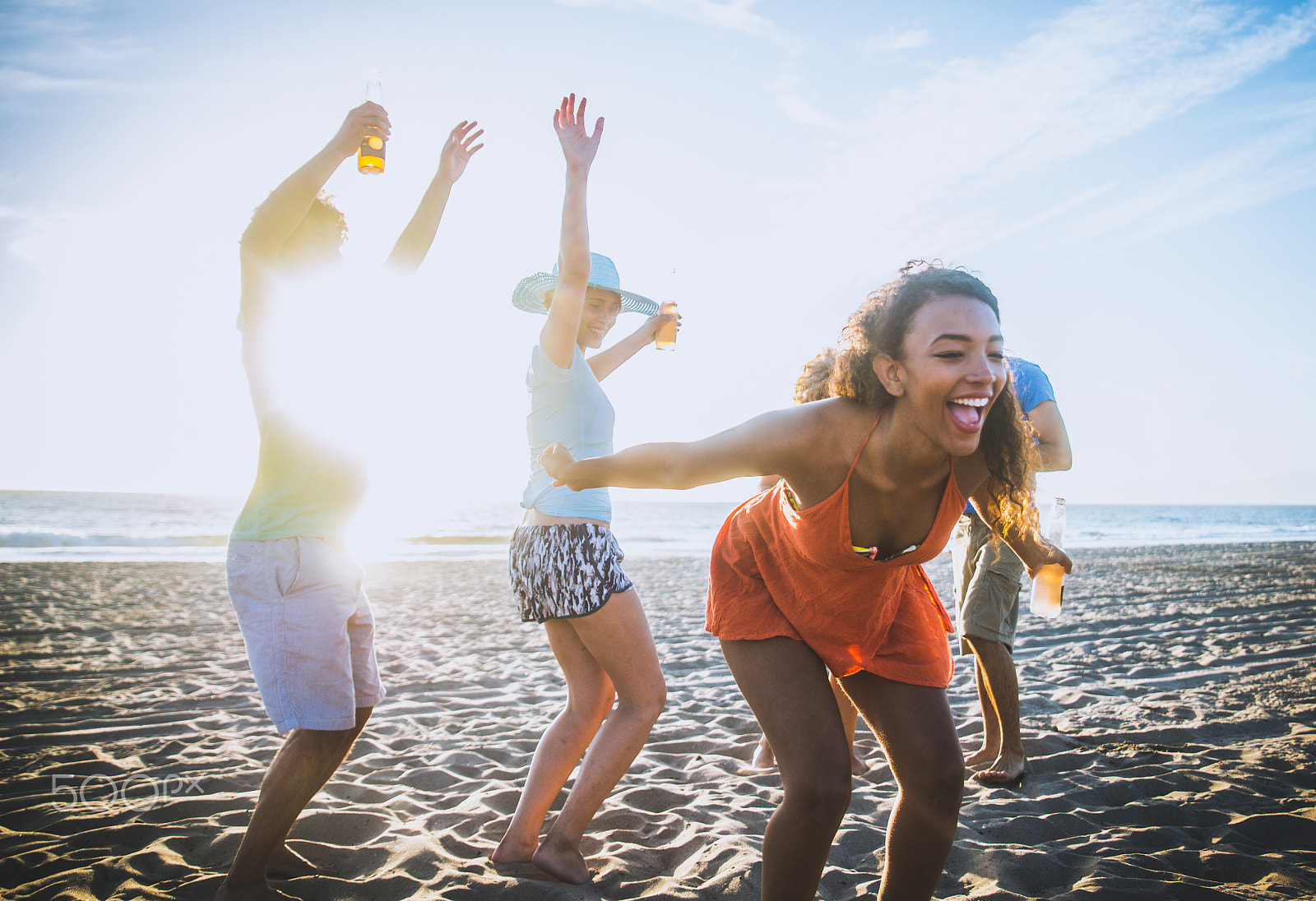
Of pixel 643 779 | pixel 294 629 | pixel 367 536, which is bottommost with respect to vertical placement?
pixel 367 536

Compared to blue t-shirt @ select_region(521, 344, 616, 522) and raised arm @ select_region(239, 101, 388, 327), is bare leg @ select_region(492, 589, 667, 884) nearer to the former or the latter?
blue t-shirt @ select_region(521, 344, 616, 522)

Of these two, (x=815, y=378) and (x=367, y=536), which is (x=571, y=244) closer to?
(x=815, y=378)

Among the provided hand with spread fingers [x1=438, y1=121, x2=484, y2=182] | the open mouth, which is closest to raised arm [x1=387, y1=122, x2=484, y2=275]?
hand with spread fingers [x1=438, y1=121, x2=484, y2=182]

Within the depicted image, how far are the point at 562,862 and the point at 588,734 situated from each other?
1.40ft

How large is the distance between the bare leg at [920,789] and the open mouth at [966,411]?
0.78 m

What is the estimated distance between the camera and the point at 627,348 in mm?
3834

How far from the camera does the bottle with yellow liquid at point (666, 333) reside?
3.93 metres

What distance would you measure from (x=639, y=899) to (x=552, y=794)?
48cm

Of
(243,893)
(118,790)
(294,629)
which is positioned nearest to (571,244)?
(294,629)

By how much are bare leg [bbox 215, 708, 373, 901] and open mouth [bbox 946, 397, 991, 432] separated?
2.14 meters

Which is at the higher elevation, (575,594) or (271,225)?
(271,225)

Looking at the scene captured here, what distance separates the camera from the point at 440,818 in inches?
124

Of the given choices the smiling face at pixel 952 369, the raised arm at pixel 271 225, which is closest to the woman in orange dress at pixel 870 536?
the smiling face at pixel 952 369

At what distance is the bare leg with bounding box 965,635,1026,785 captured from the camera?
3.47 meters
